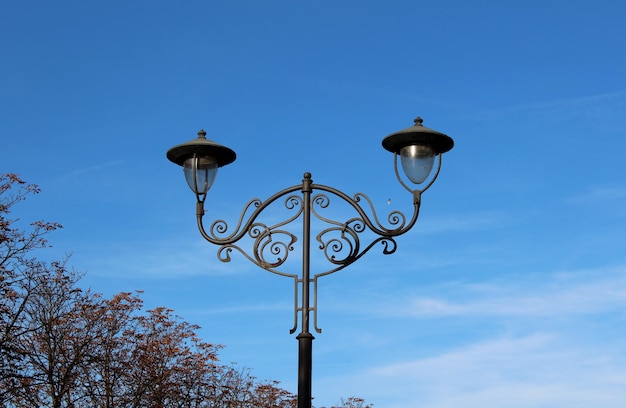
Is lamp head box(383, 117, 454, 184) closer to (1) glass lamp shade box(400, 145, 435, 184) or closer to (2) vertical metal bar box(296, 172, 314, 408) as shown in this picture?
(1) glass lamp shade box(400, 145, 435, 184)

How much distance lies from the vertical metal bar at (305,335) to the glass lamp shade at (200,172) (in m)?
1.05

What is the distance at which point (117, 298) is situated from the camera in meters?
23.5

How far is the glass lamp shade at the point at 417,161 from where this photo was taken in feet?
27.1

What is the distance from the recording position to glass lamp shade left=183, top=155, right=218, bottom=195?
8672mm

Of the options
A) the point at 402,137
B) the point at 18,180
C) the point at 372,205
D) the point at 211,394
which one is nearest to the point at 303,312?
the point at 372,205

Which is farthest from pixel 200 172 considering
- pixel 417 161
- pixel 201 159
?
pixel 417 161

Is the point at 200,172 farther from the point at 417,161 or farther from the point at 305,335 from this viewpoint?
the point at 417,161

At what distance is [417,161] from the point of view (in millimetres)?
8281

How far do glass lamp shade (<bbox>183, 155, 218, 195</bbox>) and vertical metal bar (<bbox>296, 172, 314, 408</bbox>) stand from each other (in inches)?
41.2

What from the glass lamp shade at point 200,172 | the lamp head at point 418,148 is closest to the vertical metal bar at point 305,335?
the lamp head at point 418,148

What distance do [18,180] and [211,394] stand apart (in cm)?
990

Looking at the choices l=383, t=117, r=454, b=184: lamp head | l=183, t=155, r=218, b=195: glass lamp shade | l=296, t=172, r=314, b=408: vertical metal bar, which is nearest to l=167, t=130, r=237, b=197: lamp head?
l=183, t=155, r=218, b=195: glass lamp shade

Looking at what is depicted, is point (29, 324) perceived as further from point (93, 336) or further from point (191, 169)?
point (191, 169)

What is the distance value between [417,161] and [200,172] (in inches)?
82.7
